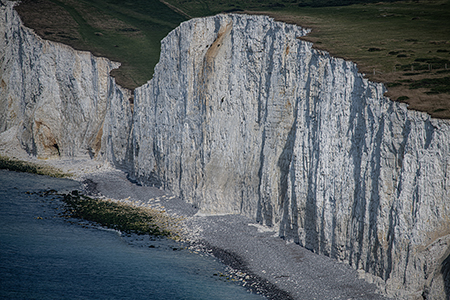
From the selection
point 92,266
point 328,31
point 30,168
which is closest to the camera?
point 92,266

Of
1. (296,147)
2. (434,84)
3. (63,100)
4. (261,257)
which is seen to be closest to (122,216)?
(261,257)

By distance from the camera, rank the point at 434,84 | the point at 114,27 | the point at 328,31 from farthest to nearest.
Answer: the point at 114,27 → the point at 328,31 → the point at 434,84

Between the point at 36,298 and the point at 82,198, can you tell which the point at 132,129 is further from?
the point at 36,298

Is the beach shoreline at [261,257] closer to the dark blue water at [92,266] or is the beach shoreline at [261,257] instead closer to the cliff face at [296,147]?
the cliff face at [296,147]

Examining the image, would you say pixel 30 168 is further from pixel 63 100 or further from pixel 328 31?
pixel 328 31

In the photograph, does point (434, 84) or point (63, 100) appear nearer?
point (434, 84)

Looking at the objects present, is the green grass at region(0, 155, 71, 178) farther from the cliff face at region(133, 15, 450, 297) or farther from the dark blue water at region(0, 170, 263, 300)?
the dark blue water at region(0, 170, 263, 300)
